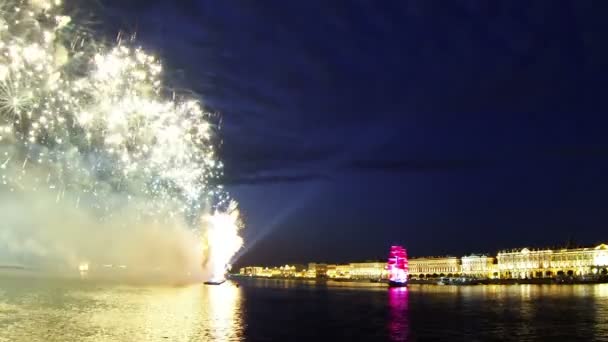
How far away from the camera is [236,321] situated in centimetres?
3488

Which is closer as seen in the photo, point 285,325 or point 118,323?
point 118,323

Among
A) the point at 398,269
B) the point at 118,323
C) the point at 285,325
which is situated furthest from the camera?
the point at 398,269

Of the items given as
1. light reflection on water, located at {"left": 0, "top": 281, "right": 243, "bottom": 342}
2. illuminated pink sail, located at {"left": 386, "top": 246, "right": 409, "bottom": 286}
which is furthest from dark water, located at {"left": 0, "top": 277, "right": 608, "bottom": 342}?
illuminated pink sail, located at {"left": 386, "top": 246, "right": 409, "bottom": 286}

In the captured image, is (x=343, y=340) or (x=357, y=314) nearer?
(x=343, y=340)

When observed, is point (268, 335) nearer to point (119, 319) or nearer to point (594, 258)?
Result: point (119, 319)

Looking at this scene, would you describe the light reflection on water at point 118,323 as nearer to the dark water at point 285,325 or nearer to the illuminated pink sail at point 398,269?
the dark water at point 285,325

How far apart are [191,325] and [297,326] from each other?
20.4ft

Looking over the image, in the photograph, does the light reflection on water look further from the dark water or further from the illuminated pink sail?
the illuminated pink sail

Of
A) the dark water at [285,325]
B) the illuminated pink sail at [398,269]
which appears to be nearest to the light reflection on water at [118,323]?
the dark water at [285,325]

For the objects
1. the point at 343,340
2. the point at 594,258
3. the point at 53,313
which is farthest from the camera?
the point at 594,258

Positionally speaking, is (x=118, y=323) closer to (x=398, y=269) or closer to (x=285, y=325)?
(x=285, y=325)

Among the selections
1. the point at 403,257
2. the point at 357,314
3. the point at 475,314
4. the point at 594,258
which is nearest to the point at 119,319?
the point at 357,314

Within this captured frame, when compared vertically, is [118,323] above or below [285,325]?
above

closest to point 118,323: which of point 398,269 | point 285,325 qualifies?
point 285,325
